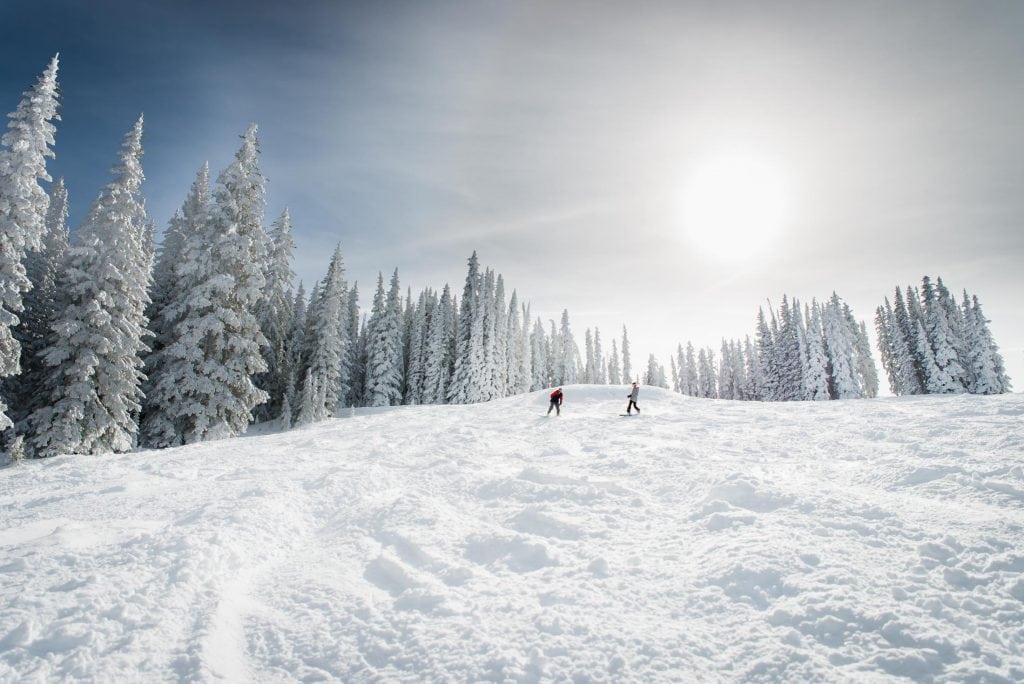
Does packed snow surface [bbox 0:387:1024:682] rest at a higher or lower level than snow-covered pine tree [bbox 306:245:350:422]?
lower

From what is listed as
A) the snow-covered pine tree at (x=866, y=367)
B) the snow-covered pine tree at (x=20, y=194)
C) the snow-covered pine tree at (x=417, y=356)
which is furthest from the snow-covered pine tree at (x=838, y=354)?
the snow-covered pine tree at (x=20, y=194)

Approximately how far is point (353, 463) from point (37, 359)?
18489mm

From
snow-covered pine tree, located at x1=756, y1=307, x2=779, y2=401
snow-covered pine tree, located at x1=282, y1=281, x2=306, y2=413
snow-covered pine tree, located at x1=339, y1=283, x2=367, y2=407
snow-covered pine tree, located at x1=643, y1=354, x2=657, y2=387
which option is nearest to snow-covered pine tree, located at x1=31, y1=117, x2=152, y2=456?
snow-covered pine tree, located at x1=282, y1=281, x2=306, y2=413

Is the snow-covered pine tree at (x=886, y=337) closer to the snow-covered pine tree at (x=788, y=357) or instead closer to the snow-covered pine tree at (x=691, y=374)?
the snow-covered pine tree at (x=788, y=357)

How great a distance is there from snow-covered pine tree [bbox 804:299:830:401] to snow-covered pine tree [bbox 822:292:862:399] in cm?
89

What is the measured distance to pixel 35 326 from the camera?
21.7 meters

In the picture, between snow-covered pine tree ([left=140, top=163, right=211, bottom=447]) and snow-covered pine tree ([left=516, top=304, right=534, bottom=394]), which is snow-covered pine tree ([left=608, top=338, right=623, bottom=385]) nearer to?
snow-covered pine tree ([left=516, top=304, right=534, bottom=394])

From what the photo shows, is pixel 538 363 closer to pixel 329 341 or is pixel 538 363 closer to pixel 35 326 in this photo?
pixel 329 341

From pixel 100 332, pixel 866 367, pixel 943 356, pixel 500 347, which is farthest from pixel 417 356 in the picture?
pixel 866 367

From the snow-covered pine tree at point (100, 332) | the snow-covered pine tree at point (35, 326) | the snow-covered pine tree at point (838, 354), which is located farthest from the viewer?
the snow-covered pine tree at point (838, 354)

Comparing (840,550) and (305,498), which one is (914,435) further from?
(305,498)

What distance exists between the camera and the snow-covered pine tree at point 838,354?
55156 millimetres

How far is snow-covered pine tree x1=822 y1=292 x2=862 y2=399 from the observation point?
55.2m

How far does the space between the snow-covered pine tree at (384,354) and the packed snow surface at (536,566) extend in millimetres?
33361
